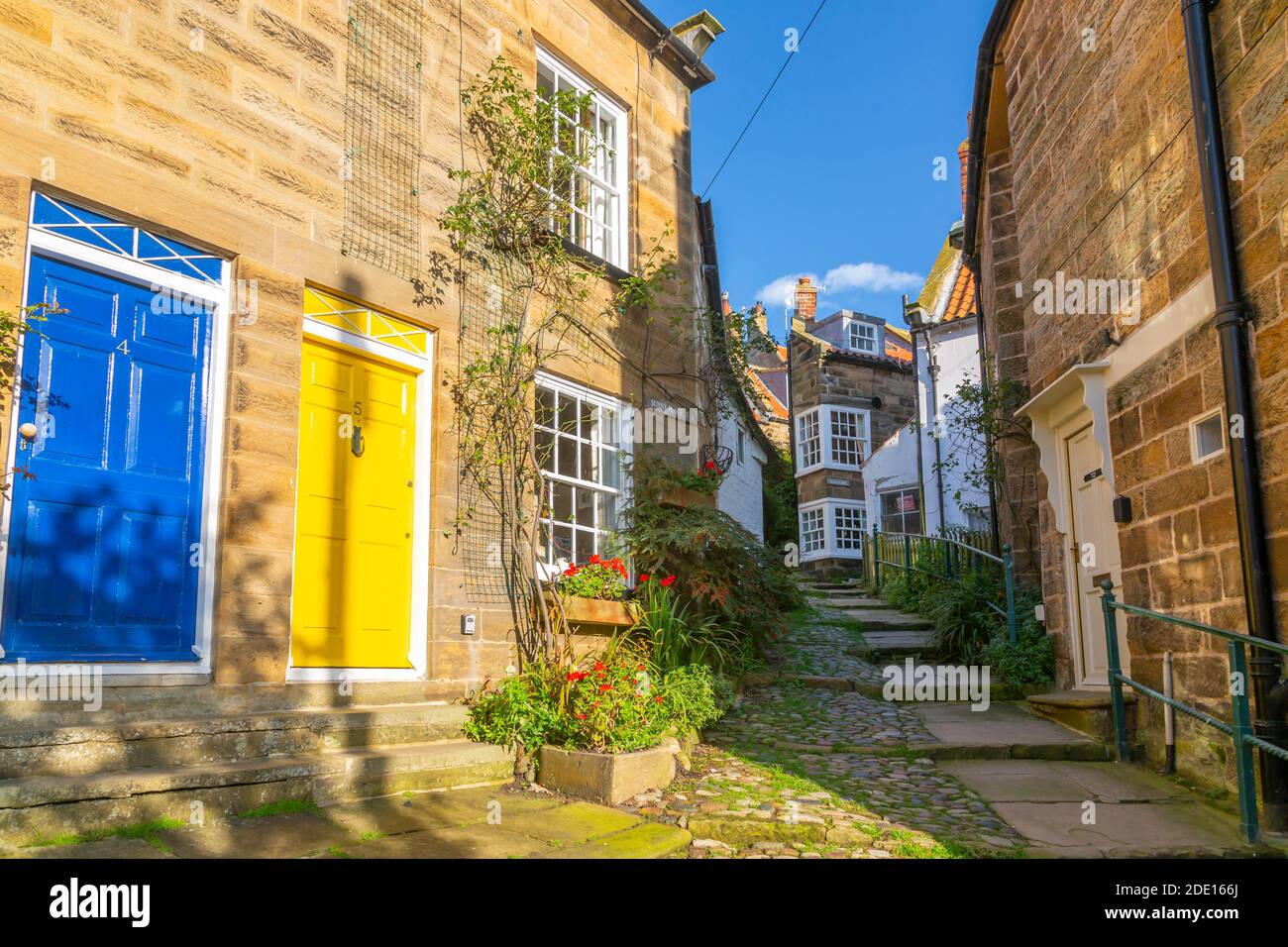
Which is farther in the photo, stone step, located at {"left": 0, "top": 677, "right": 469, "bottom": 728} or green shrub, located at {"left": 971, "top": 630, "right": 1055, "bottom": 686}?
green shrub, located at {"left": 971, "top": 630, "right": 1055, "bottom": 686}

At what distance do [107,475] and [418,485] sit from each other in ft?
6.61

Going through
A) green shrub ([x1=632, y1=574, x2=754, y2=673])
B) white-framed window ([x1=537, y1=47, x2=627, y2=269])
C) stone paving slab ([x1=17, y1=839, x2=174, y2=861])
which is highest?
white-framed window ([x1=537, y1=47, x2=627, y2=269])

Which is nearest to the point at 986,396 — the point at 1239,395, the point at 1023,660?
the point at 1023,660

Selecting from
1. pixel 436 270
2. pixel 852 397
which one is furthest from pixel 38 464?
pixel 852 397

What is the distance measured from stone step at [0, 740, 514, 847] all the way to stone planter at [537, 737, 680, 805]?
0.90ft

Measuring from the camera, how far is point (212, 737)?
4727mm

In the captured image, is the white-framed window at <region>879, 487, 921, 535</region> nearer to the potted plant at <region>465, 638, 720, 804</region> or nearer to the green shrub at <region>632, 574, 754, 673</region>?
the green shrub at <region>632, 574, 754, 673</region>

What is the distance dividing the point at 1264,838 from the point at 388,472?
5.14 meters

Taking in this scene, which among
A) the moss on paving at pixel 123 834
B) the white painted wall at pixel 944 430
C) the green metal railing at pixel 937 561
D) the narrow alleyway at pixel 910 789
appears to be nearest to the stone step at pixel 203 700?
the moss on paving at pixel 123 834

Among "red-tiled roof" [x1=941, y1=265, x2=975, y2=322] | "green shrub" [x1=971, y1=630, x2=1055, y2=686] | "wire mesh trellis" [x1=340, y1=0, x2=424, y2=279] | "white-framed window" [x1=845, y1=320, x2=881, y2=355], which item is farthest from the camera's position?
"white-framed window" [x1=845, y1=320, x2=881, y2=355]

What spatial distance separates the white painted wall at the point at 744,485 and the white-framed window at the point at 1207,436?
34.8 ft

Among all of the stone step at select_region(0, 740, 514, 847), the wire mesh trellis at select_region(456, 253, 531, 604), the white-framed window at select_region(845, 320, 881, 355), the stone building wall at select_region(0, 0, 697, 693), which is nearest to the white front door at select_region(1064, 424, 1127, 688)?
the wire mesh trellis at select_region(456, 253, 531, 604)

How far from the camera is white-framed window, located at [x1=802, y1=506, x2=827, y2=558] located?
23.9 m
